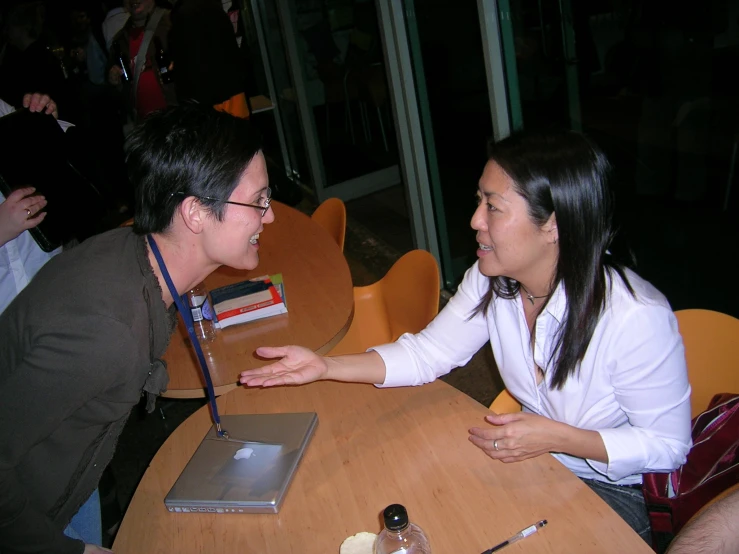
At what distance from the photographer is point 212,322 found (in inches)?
90.0

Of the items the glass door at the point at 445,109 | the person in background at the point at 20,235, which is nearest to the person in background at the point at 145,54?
the glass door at the point at 445,109

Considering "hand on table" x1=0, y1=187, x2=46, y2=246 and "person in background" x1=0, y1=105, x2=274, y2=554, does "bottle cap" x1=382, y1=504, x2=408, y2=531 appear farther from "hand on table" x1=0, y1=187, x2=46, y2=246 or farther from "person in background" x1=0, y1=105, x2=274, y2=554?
"hand on table" x1=0, y1=187, x2=46, y2=246

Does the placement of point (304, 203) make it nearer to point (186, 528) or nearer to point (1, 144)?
point (1, 144)

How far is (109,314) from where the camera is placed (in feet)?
4.31

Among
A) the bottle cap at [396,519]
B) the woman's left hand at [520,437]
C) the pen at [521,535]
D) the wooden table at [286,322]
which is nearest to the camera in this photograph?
the bottle cap at [396,519]

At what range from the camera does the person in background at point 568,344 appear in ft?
4.84

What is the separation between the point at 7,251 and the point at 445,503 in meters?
1.87

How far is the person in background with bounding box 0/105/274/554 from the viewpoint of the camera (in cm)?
125

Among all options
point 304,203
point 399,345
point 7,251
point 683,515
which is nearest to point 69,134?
point 7,251

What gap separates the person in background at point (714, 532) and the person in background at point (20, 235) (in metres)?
2.08

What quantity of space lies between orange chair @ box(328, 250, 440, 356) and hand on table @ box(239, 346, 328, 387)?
620mm

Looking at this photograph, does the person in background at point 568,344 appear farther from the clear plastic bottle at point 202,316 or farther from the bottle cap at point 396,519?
the clear plastic bottle at point 202,316

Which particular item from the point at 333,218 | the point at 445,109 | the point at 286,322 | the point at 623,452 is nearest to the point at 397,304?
the point at 286,322

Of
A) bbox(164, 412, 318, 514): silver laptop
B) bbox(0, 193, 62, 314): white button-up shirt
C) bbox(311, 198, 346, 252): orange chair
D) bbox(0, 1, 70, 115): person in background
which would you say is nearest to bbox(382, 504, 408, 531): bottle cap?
bbox(164, 412, 318, 514): silver laptop
